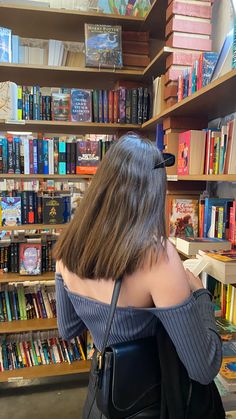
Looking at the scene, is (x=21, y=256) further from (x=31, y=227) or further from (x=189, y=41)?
(x=189, y=41)

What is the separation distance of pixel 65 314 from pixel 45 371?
1.43 meters

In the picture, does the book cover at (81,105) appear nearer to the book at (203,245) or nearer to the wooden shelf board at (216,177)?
the wooden shelf board at (216,177)

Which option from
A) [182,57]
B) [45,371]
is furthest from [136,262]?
[45,371]

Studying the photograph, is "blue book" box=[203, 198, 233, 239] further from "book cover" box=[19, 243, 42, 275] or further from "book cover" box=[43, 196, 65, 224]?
"book cover" box=[19, 243, 42, 275]

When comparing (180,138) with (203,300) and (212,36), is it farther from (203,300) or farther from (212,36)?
(203,300)

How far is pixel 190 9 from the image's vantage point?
180cm

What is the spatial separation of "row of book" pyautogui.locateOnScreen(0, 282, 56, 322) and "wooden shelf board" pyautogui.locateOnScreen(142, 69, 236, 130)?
149 cm

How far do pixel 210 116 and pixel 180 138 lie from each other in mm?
243

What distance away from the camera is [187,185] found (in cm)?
187

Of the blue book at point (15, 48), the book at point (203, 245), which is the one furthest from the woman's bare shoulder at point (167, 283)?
the blue book at point (15, 48)

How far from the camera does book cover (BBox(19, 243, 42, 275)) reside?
2293 mm

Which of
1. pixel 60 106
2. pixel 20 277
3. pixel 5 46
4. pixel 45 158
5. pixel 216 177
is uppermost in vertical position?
pixel 5 46

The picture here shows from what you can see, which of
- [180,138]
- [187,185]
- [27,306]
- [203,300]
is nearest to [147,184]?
[203,300]

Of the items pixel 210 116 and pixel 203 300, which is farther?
pixel 210 116
